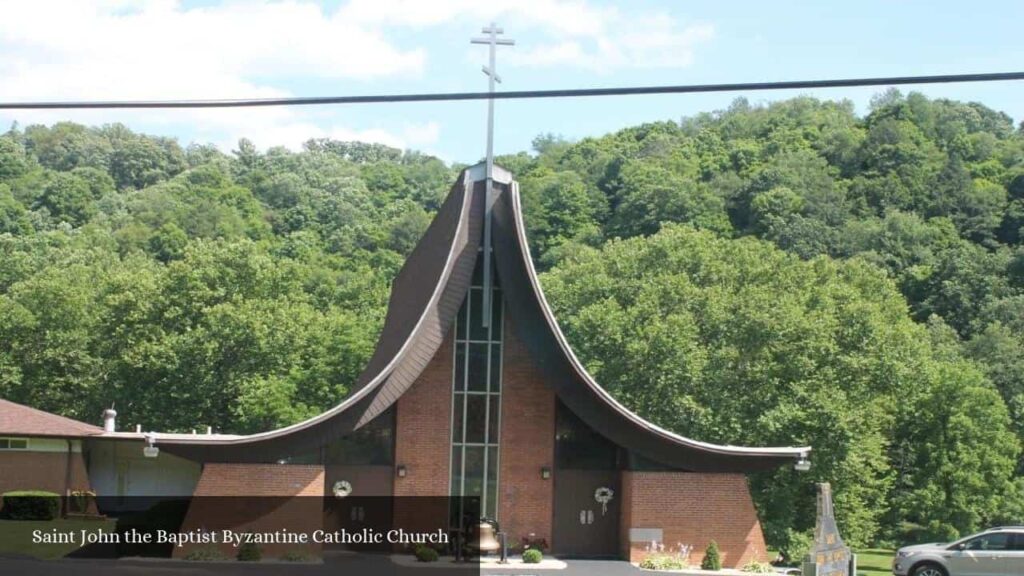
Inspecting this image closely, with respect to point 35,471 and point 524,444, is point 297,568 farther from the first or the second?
point 35,471

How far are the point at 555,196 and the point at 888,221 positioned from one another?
19.3 m

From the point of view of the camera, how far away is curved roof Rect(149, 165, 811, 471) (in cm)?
2559

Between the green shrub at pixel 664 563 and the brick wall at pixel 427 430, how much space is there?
4.63 metres

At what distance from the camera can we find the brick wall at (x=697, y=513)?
86.0 feet

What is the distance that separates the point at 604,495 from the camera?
89.5ft

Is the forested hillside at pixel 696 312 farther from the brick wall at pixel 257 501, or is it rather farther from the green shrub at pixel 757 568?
the brick wall at pixel 257 501

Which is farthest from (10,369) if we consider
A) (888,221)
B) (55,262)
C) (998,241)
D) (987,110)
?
(987,110)

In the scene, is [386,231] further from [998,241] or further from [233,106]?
[233,106]

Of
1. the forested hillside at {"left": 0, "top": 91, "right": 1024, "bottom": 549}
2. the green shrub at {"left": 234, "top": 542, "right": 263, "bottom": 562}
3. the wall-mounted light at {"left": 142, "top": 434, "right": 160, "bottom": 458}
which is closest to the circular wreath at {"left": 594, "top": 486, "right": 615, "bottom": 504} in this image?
the green shrub at {"left": 234, "top": 542, "right": 263, "bottom": 562}

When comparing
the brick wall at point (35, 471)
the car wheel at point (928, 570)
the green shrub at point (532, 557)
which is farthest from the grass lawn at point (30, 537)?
the car wheel at point (928, 570)

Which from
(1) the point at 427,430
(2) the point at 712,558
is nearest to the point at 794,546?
(2) the point at 712,558

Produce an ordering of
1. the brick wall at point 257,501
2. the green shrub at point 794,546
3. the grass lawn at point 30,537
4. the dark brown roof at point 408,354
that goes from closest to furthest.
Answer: the grass lawn at point 30,537 → the dark brown roof at point 408,354 → the brick wall at point 257,501 → the green shrub at point 794,546

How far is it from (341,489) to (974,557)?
12.8 meters

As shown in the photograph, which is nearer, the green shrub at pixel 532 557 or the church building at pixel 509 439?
the green shrub at pixel 532 557
